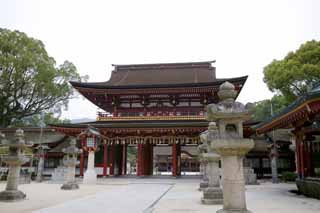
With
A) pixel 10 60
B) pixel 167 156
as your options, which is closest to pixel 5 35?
pixel 10 60

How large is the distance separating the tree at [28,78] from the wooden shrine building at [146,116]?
30.7ft

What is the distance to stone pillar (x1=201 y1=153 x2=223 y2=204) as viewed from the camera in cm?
942

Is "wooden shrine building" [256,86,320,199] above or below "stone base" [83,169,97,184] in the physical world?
above

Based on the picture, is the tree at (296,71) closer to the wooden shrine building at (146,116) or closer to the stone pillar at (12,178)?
the wooden shrine building at (146,116)

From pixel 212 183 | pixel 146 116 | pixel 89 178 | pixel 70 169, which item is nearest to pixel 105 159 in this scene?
pixel 89 178

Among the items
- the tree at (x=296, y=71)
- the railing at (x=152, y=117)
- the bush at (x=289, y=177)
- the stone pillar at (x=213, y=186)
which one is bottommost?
the bush at (x=289, y=177)

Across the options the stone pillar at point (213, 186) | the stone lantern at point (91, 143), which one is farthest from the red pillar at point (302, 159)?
the stone lantern at point (91, 143)

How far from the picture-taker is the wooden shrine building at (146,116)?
21872 millimetres

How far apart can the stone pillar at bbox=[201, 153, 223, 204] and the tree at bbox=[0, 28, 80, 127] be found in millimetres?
27092

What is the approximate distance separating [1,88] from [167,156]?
26.1 m

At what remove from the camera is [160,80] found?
28625 mm

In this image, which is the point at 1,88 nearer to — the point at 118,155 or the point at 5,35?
the point at 5,35

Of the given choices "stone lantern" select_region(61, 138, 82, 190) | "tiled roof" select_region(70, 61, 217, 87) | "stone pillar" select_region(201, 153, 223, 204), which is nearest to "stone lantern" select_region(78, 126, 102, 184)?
"stone lantern" select_region(61, 138, 82, 190)

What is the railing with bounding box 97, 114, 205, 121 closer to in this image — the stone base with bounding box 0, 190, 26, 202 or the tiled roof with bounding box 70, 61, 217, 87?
the tiled roof with bounding box 70, 61, 217, 87
